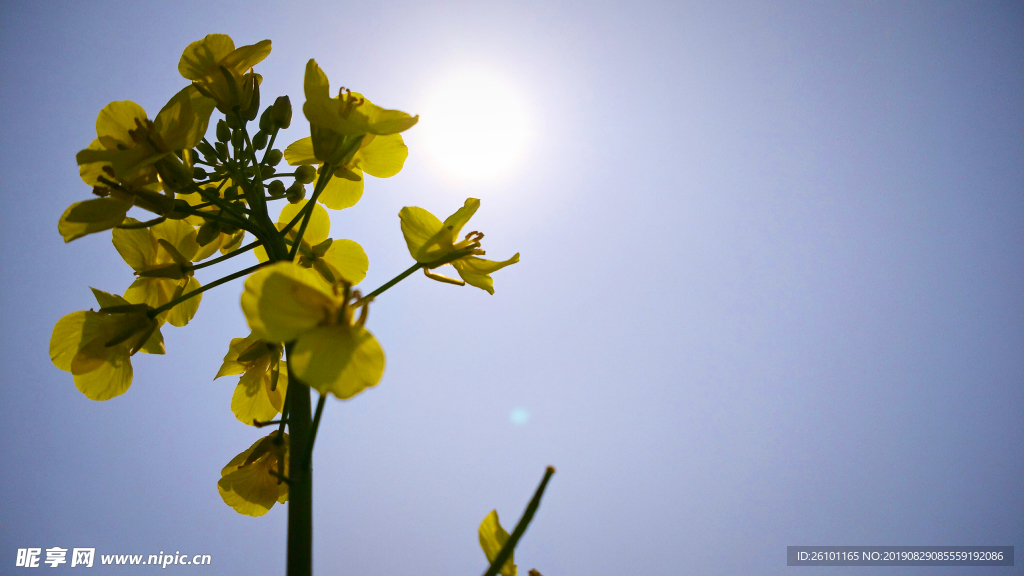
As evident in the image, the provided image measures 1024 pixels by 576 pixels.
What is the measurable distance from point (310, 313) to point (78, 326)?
1.93 ft

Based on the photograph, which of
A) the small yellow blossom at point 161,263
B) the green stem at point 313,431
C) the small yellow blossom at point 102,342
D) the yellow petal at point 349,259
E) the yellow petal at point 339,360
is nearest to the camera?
the yellow petal at point 339,360

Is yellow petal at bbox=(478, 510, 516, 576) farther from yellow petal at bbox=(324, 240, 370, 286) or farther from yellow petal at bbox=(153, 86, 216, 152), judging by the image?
yellow petal at bbox=(153, 86, 216, 152)

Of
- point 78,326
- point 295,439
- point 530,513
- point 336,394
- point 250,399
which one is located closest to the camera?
point 336,394

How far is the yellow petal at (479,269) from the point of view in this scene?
949 mm

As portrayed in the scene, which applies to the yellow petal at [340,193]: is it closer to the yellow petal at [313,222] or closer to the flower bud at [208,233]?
the yellow petal at [313,222]

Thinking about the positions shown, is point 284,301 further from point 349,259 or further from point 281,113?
point 281,113

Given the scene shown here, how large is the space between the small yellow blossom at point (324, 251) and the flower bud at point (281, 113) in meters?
0.16

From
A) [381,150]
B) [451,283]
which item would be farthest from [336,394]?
[381,150]

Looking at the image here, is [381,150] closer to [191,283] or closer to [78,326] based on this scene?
[191,283]

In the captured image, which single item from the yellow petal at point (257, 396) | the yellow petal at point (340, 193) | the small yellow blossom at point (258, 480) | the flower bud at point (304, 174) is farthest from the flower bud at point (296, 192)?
the small yellow blossom at point (258, 480)

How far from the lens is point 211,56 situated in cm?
96

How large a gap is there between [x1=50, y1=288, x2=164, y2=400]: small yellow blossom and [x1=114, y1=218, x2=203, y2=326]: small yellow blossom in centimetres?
8

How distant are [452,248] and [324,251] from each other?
0.31 m

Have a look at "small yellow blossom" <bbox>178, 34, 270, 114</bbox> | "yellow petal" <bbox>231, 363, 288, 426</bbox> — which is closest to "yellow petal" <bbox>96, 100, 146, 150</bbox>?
"small yellow blossom" <bbox>178, 34, 270, 114</bbox>
